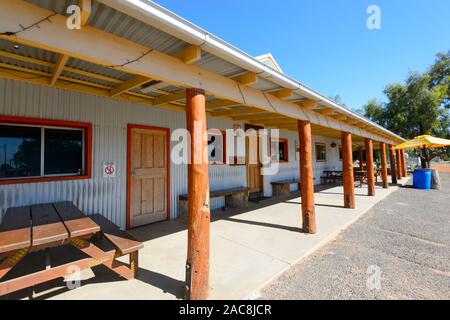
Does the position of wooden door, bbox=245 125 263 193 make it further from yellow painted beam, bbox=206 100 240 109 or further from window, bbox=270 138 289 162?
yellow painted beam, bbox=206 100 240 109

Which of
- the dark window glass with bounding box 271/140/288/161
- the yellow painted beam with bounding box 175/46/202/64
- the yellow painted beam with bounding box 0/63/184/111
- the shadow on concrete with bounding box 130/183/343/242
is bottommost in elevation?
the shadow on concrete with bounding box 130/183/343/242

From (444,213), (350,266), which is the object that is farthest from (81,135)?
(444,213)

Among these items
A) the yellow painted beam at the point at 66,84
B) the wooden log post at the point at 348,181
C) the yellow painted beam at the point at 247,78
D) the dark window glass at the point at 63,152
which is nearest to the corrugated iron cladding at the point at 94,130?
the yellow painted beam at the point at 66,84

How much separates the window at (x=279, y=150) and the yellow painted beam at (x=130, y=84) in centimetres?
591

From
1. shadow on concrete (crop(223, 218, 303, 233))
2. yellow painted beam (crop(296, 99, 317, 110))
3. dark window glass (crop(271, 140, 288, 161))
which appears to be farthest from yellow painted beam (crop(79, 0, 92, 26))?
dark window glass (crop(271, 140, 288, 161))

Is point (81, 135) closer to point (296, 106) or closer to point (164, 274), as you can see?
point (164, 274)

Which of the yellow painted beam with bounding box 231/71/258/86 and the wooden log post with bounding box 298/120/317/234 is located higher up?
the yellow painted beam with bounding box 231/71/258/86

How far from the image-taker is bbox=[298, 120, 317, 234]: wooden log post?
4160 millimetres

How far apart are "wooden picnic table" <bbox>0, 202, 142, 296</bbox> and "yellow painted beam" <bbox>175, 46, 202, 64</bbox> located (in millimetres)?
2046

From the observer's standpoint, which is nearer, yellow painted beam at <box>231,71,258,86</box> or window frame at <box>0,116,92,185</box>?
yellow painted beam at <box>231,71,258,86</box>

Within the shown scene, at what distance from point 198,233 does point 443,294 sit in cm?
271

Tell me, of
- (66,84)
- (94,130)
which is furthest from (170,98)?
(66,84)

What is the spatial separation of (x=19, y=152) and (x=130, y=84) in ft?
6.41

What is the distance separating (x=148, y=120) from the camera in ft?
15.1
